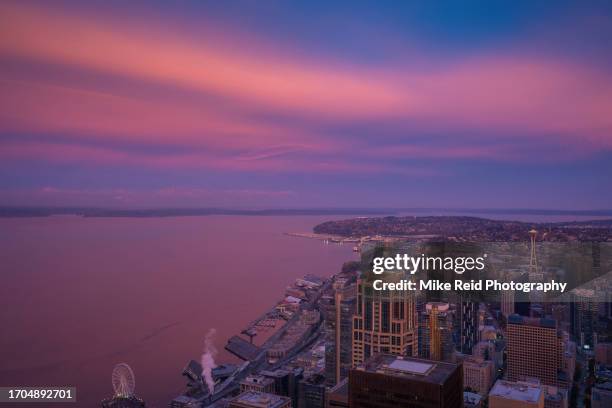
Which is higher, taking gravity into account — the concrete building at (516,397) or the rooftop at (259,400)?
the concrete building at (516,397)

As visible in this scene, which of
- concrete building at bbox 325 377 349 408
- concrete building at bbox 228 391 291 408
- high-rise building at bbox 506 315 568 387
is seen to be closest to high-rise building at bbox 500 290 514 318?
high-rise building at bbox 506 315 568 387

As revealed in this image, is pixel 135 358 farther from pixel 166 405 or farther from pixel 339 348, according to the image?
pixel 339 348

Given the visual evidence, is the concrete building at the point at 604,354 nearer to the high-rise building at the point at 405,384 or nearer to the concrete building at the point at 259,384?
the concrete building at the point at 259,384

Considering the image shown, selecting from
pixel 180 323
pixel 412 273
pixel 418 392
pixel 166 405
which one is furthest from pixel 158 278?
pixel 418 392

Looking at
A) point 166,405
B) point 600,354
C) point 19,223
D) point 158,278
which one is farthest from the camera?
point 158,278

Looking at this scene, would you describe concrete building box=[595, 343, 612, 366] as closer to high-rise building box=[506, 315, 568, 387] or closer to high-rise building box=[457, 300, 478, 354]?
high-rise building box=[506, 315, 568, 387]

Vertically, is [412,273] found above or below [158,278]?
above

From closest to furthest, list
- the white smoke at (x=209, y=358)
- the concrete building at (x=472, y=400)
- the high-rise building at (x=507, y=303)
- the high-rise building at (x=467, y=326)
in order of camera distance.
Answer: the concrete building at (x=472, y=400) → the white smoke at (x=209, y=358) → the high-rise building at (x=467, y=326) → the high-rise building at (x=507, y=303)

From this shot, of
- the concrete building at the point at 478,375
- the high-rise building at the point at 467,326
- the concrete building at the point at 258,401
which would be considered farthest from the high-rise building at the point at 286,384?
the high-rise building at the point at 467,326

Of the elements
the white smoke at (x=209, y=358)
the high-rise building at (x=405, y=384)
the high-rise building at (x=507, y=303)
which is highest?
the high-rise building at (x=405, y=384)
